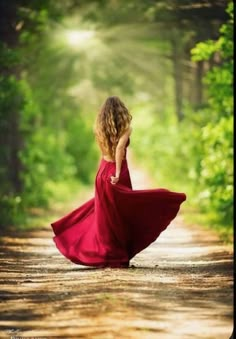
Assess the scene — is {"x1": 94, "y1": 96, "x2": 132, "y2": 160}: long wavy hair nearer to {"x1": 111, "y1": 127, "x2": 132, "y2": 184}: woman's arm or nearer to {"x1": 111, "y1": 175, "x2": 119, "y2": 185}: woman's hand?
{"x1": 111, "y1": 127, "x2": 132, "y2": 184}: woman's arm

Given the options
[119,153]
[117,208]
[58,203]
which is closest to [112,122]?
[119,153]

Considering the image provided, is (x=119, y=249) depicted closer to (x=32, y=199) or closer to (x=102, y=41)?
(x=32, y=199)

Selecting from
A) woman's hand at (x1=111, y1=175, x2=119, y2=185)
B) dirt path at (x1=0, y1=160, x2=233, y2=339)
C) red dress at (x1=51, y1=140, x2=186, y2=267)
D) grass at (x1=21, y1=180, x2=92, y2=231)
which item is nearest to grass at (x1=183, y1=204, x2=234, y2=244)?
grass at (x1=21, y1=180, x2=92, y2=231)

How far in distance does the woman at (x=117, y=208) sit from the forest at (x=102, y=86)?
12.3 feet

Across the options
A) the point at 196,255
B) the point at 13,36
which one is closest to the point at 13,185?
the point at 13,36

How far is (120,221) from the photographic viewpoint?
11336 millimetres

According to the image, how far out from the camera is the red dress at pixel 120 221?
1127 cm

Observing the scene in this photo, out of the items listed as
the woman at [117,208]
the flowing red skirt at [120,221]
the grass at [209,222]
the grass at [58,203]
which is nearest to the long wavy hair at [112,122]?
the woman at [117,208]

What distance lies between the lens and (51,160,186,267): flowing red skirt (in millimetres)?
11266

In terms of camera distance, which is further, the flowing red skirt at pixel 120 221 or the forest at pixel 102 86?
the forest at pixel 102 86

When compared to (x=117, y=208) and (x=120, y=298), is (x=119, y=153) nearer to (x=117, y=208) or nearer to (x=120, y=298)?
(x=117, y=208)

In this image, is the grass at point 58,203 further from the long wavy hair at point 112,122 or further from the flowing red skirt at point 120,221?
the long wavy hair at point 112,122

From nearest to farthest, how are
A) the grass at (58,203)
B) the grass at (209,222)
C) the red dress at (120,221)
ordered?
the red dress at (120,221)
the grass at (209,222)
the grass at (58,203)

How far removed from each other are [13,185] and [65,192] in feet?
20.7
